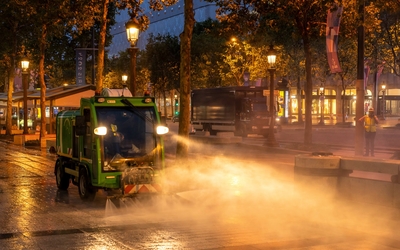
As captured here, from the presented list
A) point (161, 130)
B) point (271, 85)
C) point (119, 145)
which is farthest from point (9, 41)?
point (161, 130)

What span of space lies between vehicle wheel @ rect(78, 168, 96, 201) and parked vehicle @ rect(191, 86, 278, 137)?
28494 millimetres

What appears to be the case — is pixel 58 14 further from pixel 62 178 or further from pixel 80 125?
pixel 80 125

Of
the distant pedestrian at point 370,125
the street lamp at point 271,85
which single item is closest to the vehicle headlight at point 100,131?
the distant pedestrian at point 370,125

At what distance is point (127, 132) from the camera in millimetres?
14078

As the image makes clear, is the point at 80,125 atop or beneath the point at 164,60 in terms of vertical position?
beneath

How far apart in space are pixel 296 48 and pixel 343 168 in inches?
1976

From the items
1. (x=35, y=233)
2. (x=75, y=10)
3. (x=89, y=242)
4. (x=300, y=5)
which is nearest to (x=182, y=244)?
(x=89, y=242)

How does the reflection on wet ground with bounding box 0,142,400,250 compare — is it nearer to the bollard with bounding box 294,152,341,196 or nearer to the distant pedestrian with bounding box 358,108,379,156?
the bollard with bounding box 294,152,341,196

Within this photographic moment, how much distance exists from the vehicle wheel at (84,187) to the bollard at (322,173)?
472cm

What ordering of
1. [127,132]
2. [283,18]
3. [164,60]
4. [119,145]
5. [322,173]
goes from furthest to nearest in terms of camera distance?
[164,60] < [283,18] < [127,132] < [119,145] < [322,173]

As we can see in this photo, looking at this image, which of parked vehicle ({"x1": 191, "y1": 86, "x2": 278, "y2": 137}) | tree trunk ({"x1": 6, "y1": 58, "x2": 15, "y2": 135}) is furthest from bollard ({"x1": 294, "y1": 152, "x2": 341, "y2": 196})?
tree trunk ({"x1": 6, "y1": 58, "x2": 15, "y2": 135})

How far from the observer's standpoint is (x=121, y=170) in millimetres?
13719

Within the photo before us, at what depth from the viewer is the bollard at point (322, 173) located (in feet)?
42.8

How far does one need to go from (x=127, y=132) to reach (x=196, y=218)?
3.02 metres
